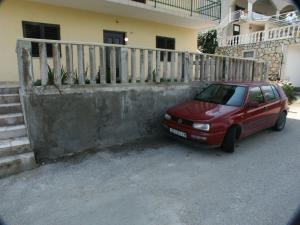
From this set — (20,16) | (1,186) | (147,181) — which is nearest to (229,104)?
(147,181)

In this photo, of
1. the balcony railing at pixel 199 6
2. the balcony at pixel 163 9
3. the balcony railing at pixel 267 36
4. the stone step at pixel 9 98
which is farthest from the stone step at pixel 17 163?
the balcony railing at pixel 267 36

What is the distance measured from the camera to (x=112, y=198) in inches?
145

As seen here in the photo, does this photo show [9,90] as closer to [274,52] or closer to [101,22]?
[101,22]

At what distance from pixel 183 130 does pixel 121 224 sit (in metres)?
3.01

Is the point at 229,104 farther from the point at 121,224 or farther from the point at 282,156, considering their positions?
the point at 121,224

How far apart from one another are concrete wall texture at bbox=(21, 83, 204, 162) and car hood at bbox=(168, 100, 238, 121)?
839 mm

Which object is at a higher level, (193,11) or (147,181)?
(193,11)

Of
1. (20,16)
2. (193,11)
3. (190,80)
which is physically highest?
(193,11)

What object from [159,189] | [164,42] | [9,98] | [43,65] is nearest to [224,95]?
[159,189]

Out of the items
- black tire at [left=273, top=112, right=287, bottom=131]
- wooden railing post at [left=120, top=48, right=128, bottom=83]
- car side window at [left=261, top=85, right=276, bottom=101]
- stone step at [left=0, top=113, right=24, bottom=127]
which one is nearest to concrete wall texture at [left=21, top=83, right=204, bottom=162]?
wooden railing post at [left=120, top=48, right=128, bottom=83]

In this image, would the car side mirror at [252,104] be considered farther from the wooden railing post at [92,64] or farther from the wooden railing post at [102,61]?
the wooden railing post at [92,64]

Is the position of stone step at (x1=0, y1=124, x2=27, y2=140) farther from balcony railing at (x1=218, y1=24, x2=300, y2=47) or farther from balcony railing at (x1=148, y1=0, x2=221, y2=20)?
balcony railing at (x1=218, y1=24, x2=300, y2=47)

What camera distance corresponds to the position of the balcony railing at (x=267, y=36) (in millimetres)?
16922

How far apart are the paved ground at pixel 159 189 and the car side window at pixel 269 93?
1.80 metres
